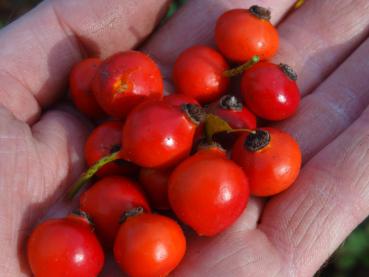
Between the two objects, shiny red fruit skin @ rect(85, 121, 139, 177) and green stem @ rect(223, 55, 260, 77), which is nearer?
shiny red fruit skin @ rect(85, 121, 139, 177)

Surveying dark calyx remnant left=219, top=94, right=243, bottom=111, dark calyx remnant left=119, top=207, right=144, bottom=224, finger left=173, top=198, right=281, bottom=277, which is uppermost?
dark calyx remnant left=219, top=94, right=243, bottom=111

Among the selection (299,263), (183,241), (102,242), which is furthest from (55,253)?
(299,263)

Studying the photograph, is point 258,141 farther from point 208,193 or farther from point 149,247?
point 149,247

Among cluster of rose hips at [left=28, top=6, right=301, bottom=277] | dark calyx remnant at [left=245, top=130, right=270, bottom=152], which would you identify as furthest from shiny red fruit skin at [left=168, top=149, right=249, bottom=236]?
dark calyx remnant at [left=245, top=130, right=270, bottom=152]

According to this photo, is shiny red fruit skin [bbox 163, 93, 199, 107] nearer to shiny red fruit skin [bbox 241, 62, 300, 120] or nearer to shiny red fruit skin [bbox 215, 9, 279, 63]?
shiny red fruit skin [bbox 241, 62, 300, 120]

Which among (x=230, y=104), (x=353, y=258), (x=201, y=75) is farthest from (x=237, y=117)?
(x=353, y=258)

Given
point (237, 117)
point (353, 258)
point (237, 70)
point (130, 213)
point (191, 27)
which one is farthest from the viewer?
point (353, 258)

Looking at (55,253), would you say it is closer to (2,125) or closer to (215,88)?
(2,125)
